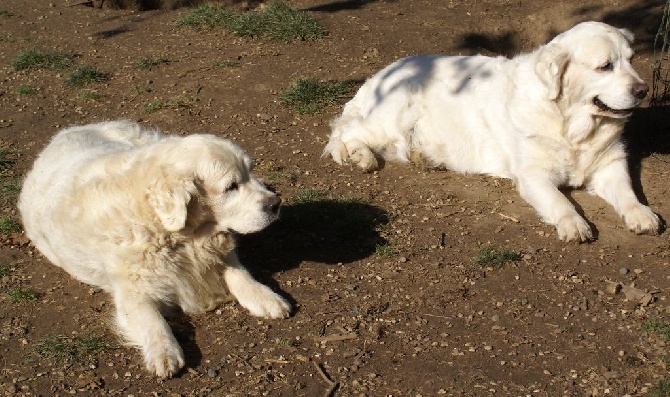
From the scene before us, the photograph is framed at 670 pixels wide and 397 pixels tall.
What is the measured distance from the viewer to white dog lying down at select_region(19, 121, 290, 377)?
5.00 metres

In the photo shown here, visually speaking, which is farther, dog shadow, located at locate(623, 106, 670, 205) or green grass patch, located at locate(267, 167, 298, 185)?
dog shadow, located at locate(623, 106, 670, 205)

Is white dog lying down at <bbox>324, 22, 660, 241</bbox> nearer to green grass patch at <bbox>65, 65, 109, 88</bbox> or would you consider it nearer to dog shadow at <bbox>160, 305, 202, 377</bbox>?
dog shadow at <bbox>160, 305, 202, 377</bbox>

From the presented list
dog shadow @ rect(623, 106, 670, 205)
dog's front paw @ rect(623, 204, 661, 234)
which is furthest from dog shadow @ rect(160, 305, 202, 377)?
dog shadow @ rect(623, 106, 670, 205)

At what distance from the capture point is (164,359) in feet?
15.7

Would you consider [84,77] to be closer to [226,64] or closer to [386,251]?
[226,64]

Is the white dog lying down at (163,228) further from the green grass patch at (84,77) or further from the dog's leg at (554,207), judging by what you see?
the green grass patch at (84,77)

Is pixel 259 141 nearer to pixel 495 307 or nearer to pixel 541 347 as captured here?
pixel 495 307

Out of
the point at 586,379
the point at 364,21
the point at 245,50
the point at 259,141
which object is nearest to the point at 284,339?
the point at 586,379

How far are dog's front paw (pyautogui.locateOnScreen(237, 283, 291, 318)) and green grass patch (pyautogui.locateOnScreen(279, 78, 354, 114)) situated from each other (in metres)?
3.51

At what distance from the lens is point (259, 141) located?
315 inches

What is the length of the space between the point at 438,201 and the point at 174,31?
513cm

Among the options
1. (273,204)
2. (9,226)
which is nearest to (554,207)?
(273,204)

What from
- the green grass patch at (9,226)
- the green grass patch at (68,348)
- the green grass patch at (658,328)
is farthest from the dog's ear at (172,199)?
the green grass patch at (658,328)

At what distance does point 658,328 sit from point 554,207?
1601 millimetres
